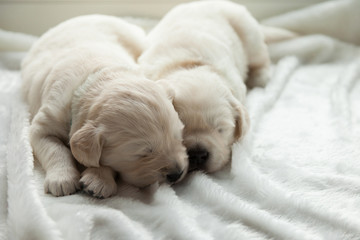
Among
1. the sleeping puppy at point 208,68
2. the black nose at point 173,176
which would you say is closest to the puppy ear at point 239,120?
the sleeping puppy at point 208,68

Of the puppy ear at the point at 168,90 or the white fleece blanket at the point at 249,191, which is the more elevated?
the puppy ear at the point at 168,90

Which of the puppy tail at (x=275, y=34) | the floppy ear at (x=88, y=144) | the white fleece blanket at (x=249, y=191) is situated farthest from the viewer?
the puppy tail at (x=275, y=34)

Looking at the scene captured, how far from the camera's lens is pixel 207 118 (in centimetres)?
229

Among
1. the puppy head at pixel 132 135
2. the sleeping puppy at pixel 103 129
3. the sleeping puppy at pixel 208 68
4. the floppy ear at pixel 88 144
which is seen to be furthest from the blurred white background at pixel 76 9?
the floppy ear at pixel 88 144

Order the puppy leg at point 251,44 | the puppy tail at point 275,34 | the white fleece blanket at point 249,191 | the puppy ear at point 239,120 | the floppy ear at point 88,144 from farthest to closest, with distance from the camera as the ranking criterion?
1. the puppy tail at point 275,34
2. the puppy leg at point 251,44
3. the puppy ear at point 239,120
4. the floppy ear at point 88,144
5. the white fleece blanket at point 249,191

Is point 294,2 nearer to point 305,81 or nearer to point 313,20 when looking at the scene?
point 313,20

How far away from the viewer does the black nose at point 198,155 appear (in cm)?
220

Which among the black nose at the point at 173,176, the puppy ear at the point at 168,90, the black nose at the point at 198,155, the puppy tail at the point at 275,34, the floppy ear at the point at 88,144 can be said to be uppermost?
the puppy ear at the point at 168,90

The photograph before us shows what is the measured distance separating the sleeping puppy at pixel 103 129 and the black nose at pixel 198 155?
0.15 metres

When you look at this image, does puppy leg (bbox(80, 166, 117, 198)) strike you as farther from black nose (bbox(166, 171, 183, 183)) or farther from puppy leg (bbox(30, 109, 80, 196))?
black nose (bbox(166, 171, 183, 183))

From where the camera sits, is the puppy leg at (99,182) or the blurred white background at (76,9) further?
the blurred white background at (76,9)

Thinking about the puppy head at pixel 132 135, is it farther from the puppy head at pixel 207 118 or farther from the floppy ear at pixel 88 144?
the puppy head at pixel 207 118

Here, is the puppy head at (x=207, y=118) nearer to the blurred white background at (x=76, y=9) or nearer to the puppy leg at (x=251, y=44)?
the puppy leg at (x=251, y=44)

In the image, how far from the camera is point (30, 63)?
9.68 feet
